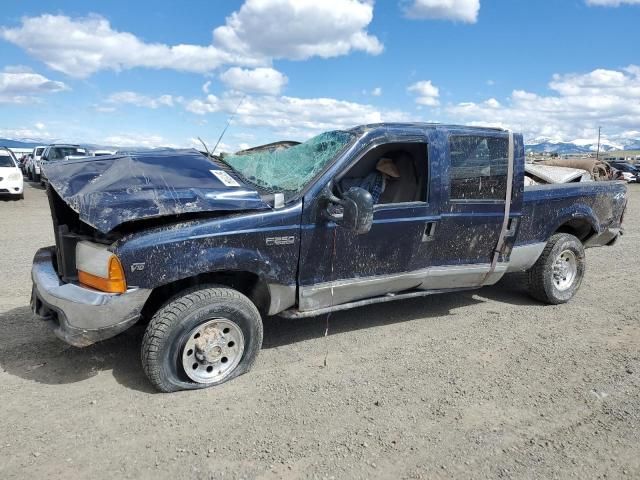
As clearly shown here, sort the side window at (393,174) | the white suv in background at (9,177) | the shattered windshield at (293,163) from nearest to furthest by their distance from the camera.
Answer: the shattered windshield at (293,163) < the side window at (393,174) < the white suv in background at (9,177)

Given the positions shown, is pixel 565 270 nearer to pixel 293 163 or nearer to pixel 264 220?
pixel 293 163

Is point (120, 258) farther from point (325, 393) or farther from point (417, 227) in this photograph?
point (417, 227)

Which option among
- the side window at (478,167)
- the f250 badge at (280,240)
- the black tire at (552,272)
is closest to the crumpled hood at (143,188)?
the f250 badge at (280,240)

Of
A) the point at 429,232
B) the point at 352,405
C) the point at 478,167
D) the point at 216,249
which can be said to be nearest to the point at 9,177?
the point at 216,249

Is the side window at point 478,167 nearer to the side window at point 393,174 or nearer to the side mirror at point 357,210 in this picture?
the side window at point 393,174

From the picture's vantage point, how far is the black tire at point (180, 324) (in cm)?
331

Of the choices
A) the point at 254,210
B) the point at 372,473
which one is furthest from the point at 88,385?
the point at 372,473

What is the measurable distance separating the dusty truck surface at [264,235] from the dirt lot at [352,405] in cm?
42

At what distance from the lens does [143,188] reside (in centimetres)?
347

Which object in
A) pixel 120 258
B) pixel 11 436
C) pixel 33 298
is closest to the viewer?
pixel 11 436

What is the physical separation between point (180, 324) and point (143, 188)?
0.97 metres

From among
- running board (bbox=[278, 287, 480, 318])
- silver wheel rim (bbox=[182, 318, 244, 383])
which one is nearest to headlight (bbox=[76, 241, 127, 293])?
silver wheel rim (bbox=[182, 318, 244, 383])

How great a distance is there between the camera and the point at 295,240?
3.73 meters

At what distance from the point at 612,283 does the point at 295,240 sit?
16.2ft
